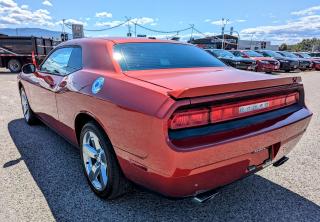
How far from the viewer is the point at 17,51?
1656 cm

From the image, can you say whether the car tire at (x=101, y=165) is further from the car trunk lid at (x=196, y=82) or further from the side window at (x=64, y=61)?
the side window at (x=64, y=61)

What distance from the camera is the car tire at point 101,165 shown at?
8.06 feet

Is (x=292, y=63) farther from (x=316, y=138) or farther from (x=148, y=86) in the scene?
(x=148, y=86)

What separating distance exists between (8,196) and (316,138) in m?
4.34

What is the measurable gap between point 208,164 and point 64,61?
7.73 feet

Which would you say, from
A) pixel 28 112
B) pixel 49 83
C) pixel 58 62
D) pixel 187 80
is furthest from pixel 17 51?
pixel 187 80

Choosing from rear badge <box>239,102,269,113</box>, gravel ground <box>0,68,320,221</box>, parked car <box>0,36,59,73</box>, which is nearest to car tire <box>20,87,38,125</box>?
gravel ground <box>0,68,320,221</box>

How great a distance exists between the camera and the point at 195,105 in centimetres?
200

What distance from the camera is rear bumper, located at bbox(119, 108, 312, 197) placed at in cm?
190

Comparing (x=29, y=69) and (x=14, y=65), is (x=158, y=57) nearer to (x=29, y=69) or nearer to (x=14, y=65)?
(x=29, y=69)

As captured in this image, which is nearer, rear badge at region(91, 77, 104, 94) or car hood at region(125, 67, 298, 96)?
car hood at region(125, 67, 298, 96)

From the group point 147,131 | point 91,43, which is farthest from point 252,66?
point 147,131

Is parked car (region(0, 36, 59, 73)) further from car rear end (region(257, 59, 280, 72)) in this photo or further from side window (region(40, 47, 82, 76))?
side window (region(40, 47, 82, 76))

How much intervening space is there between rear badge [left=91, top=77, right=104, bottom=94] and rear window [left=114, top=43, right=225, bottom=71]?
0.75 feet
